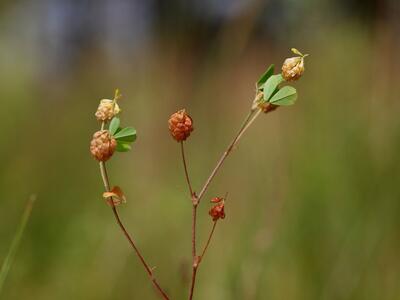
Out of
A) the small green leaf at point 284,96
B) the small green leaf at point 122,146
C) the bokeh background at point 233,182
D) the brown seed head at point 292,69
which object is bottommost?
the bokeh background at point 233,182

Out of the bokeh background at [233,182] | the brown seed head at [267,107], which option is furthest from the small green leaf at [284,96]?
the bokeh background at [233,182]

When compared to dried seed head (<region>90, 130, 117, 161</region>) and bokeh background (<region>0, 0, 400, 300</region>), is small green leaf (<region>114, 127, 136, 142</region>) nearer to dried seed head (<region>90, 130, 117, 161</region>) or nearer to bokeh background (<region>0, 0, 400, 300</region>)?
dried seed head (<region>90, 130, 117, 161</region>)

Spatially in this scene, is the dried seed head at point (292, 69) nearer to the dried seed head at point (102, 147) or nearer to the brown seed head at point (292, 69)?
the brown seed head at point (292, 69)

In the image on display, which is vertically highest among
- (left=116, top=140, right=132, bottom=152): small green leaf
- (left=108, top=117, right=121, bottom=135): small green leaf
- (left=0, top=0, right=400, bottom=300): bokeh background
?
(left=108, top=117, right=121, bottom=135): small green leaf

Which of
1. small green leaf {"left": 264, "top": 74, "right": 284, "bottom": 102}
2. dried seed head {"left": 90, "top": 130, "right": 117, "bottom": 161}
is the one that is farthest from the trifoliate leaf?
small green leaf {"left": 264, "top": 74, "right": 284, "bottom": 102}

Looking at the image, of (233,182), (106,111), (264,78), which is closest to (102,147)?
(106,111)

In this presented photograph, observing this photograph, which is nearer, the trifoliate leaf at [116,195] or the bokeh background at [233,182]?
the trifoliate leaf at [116,195]
